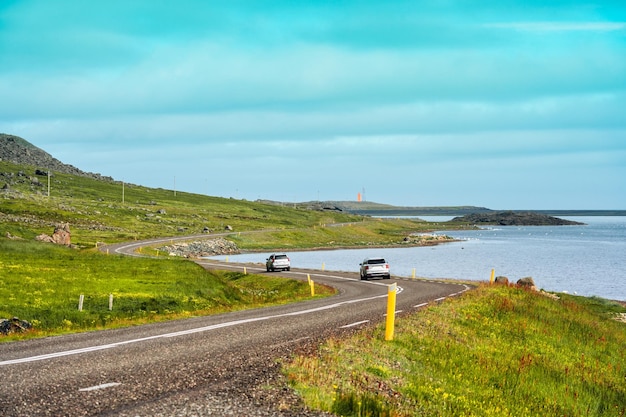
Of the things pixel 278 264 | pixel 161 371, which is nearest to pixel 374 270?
pixel 278 264

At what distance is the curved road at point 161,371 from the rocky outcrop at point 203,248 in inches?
3394

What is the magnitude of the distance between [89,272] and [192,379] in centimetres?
3723

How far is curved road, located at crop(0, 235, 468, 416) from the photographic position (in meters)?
9.06

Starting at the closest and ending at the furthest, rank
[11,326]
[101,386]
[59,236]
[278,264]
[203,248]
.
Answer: [101,386] → [11,326] → [278,264] → [59,236] → [203,248]

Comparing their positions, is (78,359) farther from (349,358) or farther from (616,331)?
(616,331)

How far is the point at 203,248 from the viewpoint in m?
121

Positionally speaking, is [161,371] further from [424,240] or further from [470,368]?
[424,240]

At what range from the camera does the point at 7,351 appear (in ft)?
45.5

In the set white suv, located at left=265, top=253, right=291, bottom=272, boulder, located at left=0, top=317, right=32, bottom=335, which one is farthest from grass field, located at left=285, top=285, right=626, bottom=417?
white suv, located at left=265, top=253, right=291, bottom=272

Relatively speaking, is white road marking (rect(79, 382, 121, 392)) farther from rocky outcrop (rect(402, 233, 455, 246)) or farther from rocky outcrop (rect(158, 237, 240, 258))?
rocky outcrop (rect(402, 233, 455, 246))

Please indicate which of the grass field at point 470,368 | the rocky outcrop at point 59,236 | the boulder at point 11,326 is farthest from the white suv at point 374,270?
the rocky outcrop at point 59,236

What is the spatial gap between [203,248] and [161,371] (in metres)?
111

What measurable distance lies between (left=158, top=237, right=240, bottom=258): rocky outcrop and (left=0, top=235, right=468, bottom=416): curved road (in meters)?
86.2

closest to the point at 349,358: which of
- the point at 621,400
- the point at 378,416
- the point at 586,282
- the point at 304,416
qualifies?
the point at 378,416
